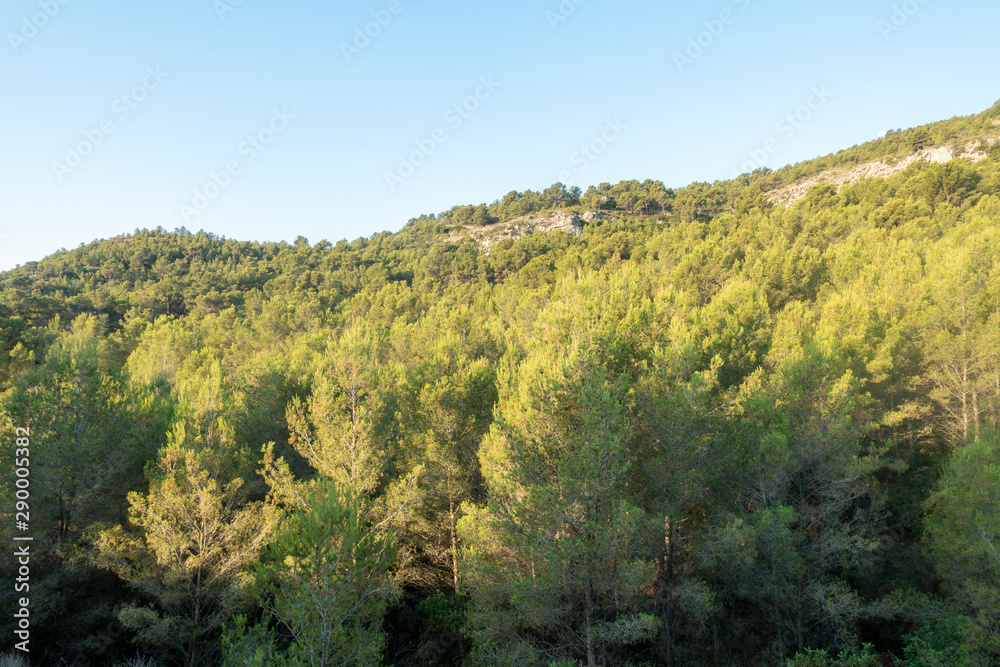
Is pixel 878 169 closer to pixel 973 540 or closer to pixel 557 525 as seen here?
pixel 973 540

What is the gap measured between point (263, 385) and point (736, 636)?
21.7 m

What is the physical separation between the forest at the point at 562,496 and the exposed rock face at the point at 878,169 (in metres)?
50.1

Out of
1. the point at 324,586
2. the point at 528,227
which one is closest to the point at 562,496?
the point at 324,586

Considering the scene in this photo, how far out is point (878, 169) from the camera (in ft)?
215

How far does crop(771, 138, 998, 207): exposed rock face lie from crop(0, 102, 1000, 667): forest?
50137 millimetres

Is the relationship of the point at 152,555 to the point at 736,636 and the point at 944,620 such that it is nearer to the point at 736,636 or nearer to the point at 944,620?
the point at 736,636

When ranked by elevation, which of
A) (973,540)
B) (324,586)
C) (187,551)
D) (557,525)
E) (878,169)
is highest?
(878,169)

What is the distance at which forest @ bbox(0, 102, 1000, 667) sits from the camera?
32.0 feet

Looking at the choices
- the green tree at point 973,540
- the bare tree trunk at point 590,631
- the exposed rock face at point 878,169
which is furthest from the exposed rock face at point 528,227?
the bare tree trunk at point 590,631

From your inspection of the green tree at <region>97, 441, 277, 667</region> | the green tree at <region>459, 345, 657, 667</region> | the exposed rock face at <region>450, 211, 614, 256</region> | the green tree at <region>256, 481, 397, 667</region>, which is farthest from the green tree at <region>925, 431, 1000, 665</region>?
the exposed rock face at <region>450, 211, 614, 256</region>

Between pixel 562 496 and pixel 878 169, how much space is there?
87.0 m

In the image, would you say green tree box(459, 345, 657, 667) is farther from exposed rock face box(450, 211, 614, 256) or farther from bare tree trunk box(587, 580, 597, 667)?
exposed rock face box(450, 211, 614, 256)

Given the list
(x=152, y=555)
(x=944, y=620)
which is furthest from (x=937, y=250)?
(x=152, y=555)

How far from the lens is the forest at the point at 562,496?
9.74m
